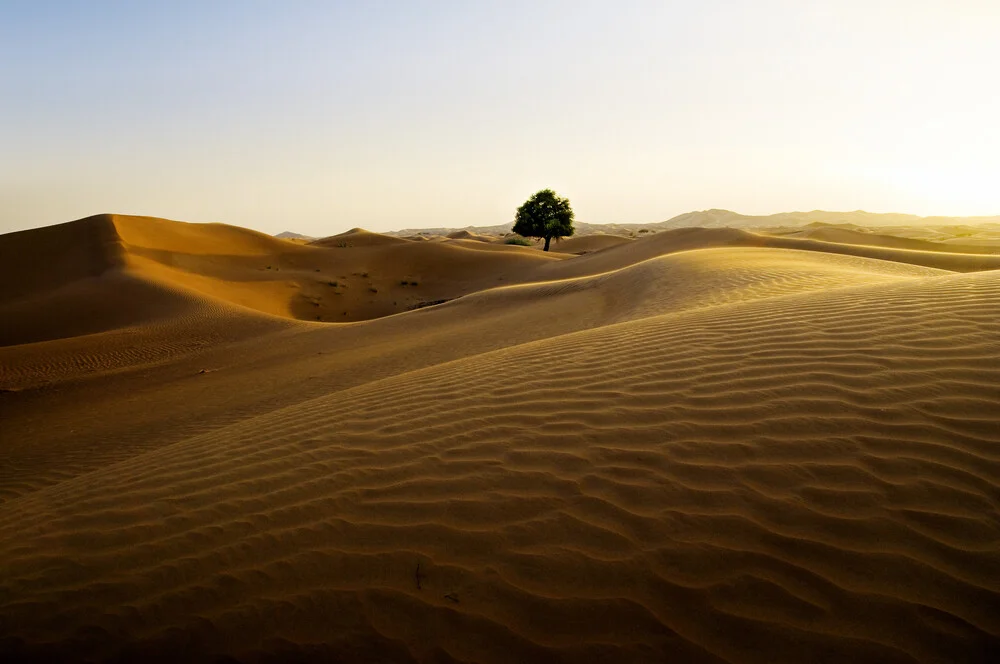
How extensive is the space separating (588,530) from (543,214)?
4289 cm

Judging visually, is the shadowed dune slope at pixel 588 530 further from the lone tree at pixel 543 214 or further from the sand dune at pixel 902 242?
the lone tree at pixel 543 214

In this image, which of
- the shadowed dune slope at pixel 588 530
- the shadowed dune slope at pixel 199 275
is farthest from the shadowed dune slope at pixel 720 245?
the shadowed dune slope at pixel 588 530

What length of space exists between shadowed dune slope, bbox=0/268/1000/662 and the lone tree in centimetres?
4031

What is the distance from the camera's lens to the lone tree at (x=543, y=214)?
43.8m

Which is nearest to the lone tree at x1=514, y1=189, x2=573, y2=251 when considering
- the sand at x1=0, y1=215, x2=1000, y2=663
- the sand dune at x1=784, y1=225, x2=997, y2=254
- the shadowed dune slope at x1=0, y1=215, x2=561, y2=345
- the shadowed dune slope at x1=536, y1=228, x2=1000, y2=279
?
the shadowed dune slope at x1=0, y1=215, x2=561, y2=345

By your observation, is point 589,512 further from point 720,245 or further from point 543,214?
point 543,214

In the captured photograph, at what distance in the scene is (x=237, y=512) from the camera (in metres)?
3.26

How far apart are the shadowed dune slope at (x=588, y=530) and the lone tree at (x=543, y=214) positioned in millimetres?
40305

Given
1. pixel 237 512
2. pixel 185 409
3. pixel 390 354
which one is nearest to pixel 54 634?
pixel 237 512

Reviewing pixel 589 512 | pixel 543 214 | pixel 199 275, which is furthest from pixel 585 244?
pixel 589 512

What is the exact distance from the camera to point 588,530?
263 centimetres

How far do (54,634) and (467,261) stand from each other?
31.4 m

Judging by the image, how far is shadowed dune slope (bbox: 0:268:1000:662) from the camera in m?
2.14

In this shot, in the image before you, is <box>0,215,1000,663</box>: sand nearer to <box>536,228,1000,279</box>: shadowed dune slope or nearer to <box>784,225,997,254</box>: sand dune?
<box>536,228,1000,279</box>: shadowed dune slope
